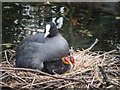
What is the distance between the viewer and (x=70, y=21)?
7.90 m

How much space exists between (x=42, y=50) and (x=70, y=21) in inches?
149

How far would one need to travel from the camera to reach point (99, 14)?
28.5 ft

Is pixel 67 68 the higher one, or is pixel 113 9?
pixel 113 9

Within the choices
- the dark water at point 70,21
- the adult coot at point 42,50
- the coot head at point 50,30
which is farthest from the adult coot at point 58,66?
the dark water at point 70,21

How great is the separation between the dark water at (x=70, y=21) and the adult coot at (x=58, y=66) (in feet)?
6.49

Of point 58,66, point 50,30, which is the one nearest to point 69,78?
point 58,66

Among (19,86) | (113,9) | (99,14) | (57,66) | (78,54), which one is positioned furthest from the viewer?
(113,9)

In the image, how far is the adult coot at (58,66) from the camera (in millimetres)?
4172

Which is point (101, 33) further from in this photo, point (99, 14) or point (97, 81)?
point (97, 81)

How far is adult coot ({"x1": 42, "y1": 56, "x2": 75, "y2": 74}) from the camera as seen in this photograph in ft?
13.7

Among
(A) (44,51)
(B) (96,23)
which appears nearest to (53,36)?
(A) (44,51)

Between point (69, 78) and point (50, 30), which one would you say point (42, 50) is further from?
point (69, 78)

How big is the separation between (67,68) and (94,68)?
1.29ft

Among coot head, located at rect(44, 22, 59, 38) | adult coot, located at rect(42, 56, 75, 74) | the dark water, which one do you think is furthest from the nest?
the dark water
